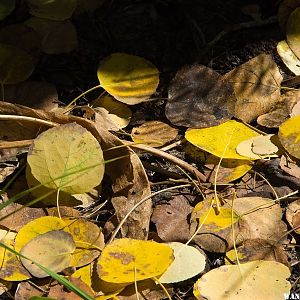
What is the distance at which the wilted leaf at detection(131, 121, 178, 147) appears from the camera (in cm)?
143

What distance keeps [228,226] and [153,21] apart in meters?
0.62

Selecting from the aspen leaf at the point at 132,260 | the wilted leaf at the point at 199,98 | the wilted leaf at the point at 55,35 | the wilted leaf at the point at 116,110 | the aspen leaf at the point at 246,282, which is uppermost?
the wilted leaf at the point at 55,35

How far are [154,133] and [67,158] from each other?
0.83ft

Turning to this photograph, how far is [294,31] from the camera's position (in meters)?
1.58

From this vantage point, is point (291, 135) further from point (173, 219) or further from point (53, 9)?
point (53, 9)

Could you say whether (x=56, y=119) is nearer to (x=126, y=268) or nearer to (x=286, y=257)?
(x=126, y=268)

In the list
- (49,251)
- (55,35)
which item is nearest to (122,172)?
(49,251)

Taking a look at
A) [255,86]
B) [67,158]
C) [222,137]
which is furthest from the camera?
[255,86]

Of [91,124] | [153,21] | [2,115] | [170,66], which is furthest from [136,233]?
[153,21]

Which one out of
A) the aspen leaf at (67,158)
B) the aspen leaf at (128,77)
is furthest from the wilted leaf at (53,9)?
the aspen leaf at (67,158)

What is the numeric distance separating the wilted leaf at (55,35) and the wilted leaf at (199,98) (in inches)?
11.1

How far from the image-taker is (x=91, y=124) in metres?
1.33

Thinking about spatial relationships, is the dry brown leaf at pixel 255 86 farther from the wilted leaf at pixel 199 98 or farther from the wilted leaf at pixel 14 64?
the wilted leaf at pixel 14 64

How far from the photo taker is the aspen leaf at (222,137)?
53.8 inches
